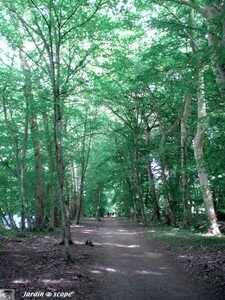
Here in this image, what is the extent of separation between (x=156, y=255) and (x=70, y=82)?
25.7 feet

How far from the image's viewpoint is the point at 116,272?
27.1 feet

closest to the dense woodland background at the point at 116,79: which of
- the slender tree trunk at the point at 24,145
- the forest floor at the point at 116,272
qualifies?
the slender tree trunk at the point at 24,145

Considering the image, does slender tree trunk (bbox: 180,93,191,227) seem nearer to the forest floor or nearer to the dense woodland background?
the dense woodland background

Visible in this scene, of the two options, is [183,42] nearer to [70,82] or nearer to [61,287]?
[70,82]

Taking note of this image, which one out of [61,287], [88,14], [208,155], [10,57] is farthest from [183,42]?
[61,287]

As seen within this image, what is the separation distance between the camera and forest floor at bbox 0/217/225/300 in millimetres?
6418

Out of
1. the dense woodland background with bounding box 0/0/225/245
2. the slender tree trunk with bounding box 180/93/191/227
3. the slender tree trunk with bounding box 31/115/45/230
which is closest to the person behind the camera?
the dense woodland background with bounding box 0/0/225/245

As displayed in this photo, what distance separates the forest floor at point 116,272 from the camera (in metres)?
6.42

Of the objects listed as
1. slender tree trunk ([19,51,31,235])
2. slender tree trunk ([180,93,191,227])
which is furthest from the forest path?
slender tree trunk ([180,93,191,227])

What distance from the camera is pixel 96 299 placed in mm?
6145

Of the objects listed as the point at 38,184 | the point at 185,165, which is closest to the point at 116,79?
the point at 185,165

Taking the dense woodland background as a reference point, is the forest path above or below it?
below

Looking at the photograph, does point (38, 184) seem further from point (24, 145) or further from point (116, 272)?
point (116, 272)

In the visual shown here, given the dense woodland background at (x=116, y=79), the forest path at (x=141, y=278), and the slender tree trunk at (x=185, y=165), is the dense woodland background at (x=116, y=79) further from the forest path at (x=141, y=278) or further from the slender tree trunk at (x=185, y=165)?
the forest path at (x=141, y=278)
